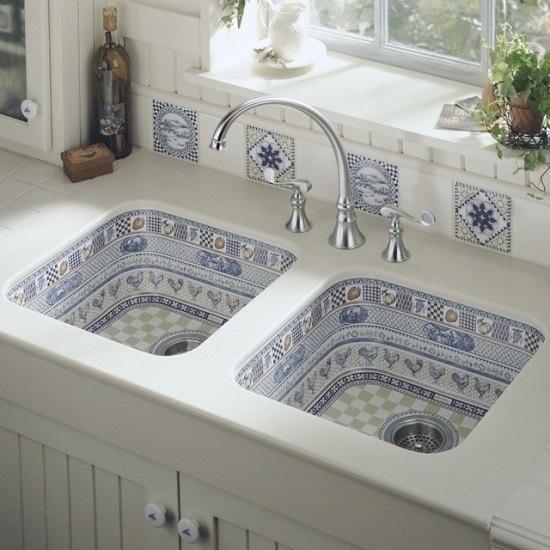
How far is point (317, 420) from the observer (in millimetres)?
2660

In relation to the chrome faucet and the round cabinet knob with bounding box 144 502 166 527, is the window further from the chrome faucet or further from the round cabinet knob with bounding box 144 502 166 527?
the round cabinet knob with bounding box 144 502 166 527

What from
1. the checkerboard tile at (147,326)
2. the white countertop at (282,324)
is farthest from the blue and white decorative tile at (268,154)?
the checkerboard tile at (147,326)

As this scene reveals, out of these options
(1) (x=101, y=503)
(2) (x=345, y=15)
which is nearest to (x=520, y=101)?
(2) (x=345, y=15)

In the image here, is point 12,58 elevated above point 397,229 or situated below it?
above

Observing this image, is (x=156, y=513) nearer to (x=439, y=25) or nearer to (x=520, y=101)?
(x=520, y=101)

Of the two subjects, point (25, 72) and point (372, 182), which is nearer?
point (372, 182)

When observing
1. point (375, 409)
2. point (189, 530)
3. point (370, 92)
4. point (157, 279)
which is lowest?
point (189, 530)

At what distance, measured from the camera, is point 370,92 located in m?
3.25

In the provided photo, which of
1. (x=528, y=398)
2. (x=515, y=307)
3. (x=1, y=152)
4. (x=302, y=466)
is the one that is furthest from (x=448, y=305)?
(x=1, y=152)

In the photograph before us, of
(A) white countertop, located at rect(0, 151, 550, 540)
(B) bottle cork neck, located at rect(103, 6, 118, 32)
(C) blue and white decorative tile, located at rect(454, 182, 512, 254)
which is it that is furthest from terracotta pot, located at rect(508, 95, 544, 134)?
(B) bottle cork neck, located at rect(103, 6, 118, 32)

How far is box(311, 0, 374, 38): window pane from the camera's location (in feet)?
11.1

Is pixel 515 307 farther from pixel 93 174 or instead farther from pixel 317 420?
pixel 93 174

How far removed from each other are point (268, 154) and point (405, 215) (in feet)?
1.54

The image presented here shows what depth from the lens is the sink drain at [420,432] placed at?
9.92 ft
